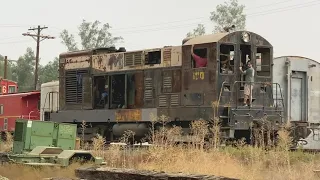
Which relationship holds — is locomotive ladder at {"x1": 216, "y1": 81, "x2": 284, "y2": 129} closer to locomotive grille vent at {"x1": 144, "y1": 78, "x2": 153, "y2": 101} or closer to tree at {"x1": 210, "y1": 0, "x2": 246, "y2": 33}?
locomotive grille vent at {"x1": 144, "y1": 78, "x2": 153, "y2": 101}

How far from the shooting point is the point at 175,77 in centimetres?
1780

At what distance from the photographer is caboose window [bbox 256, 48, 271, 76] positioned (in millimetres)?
18438

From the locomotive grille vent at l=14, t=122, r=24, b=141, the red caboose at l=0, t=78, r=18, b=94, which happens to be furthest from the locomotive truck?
the red caboose at l=0, t=78, r=18, b=94

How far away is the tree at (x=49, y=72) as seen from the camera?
99062mm

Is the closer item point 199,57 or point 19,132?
point 19,132

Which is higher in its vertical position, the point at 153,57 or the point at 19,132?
the point at 153,57

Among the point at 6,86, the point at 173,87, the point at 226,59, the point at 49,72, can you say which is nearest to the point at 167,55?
the point at 173,87

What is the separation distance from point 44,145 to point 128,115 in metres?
5.69

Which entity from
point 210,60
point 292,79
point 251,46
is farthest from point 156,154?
point 292,79

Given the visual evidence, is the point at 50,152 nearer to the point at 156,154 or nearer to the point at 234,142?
the point at 156,154

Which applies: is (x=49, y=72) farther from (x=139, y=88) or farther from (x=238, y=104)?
(x=238, y=104)

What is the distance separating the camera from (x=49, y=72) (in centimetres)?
10750

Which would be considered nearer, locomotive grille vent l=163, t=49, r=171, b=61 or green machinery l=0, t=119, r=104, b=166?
green machinery l=0, t=119, r=104, b=166

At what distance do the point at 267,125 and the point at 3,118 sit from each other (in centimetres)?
1794
